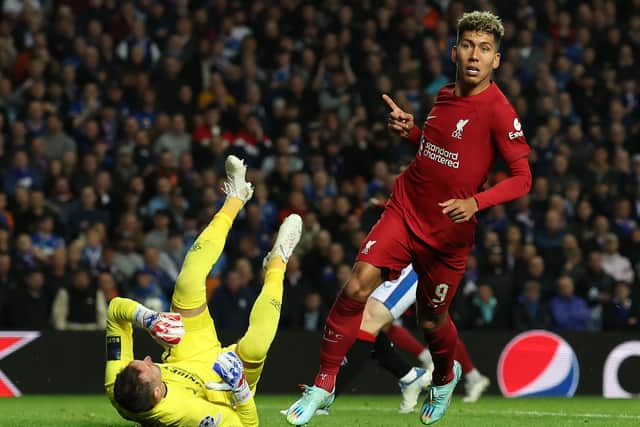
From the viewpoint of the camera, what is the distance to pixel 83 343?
585 inches

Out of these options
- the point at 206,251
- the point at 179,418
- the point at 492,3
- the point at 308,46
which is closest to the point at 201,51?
the point at 308,46

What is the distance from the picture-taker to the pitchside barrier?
14.8 meters

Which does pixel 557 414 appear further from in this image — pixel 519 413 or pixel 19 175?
pixel 19 175

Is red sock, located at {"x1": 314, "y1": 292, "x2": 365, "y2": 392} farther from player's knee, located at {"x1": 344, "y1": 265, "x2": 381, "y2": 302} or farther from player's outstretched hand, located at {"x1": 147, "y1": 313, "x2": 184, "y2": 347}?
player's outstretched hand, located at {"x1": 147, "y1": 313, "x2": 184, "y2": 347}

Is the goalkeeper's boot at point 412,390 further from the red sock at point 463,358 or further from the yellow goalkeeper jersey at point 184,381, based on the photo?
the yellow goalkeeper jersey at point 184,381

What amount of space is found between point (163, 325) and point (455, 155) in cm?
234

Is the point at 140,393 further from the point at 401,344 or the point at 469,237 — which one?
the point at 401,344

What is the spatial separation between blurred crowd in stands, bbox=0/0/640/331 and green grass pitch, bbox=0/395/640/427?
2.09 meters

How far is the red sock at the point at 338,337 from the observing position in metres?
8.59

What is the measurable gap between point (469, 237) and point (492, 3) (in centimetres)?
1363

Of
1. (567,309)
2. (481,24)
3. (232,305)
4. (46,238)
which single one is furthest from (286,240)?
(567,309)

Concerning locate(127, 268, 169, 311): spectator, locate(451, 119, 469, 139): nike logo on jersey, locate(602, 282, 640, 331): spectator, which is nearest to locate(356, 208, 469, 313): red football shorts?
locate(451, 119, 469, 139): nike logo on jersey

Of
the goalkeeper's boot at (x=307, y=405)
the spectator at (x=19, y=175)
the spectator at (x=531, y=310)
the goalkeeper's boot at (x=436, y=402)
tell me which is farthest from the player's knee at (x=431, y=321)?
the spectator at (x=19, y=175)

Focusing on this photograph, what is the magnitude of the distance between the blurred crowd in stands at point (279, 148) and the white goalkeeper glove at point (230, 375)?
7.43 m
